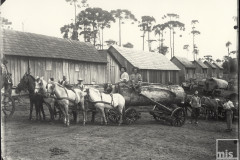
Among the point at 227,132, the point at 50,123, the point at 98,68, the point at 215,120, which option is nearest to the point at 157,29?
the point at 227,132

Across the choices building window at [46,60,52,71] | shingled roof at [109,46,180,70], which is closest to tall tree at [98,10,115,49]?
building window at [46,60,52,71]

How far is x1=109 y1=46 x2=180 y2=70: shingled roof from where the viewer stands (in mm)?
29225

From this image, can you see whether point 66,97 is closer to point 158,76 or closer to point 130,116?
point 130,116

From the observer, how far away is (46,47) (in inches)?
766

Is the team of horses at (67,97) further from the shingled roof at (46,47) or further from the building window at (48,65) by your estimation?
the building window at (48,65)

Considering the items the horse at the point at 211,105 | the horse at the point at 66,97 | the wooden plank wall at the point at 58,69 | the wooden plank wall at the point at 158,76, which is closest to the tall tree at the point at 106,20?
Result: the horse at the point at 66,97

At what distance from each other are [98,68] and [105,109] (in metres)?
12.2

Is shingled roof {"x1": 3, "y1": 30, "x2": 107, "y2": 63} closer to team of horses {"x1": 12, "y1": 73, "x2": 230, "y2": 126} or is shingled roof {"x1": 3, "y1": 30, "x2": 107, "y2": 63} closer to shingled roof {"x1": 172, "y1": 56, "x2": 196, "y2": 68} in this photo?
team of horses {"x1": 12, "y1": 73, "x2": 230, "y2": 126}

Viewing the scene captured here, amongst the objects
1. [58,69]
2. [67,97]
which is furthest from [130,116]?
[58,69]

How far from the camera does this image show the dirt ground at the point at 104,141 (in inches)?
288

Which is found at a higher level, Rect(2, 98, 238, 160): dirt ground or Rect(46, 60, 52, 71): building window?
Rect(46, 60, 52, 71): building window

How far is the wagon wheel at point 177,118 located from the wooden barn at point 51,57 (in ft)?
32.6

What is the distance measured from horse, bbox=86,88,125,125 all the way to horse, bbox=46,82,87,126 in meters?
0.54

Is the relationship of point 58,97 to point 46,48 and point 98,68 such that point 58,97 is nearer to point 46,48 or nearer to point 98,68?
point 46,48
